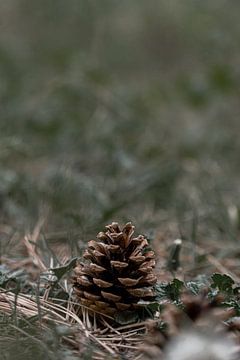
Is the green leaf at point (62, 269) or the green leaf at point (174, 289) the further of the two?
the green leaf at point (62, 269)

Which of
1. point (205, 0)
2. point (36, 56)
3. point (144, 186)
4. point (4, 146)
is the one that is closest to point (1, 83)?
point (36, 56)

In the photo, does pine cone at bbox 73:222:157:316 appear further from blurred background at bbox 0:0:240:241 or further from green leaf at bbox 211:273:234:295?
blurred background at bbox 0:0:240:241

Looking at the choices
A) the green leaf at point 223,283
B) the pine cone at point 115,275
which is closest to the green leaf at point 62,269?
the pine cone at point 115,275

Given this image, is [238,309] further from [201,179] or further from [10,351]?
[201,179]

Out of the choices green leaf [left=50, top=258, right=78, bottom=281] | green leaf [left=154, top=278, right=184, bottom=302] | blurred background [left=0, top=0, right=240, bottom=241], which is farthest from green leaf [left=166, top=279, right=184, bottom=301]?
blurred background [left=0, top=0, right=240, bottom=241]

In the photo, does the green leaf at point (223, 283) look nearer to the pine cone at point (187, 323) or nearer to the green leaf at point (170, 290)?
the green leaf at point (170, 290)

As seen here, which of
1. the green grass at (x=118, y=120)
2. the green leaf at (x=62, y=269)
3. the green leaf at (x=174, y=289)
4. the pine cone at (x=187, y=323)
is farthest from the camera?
the green grass at (x=118, y=120)

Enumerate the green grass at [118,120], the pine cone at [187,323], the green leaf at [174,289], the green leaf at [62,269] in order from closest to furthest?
the pine cone at [187,323], the green leaf at [174,289], the green leaf at [62,269], the green grass at [118,120]
